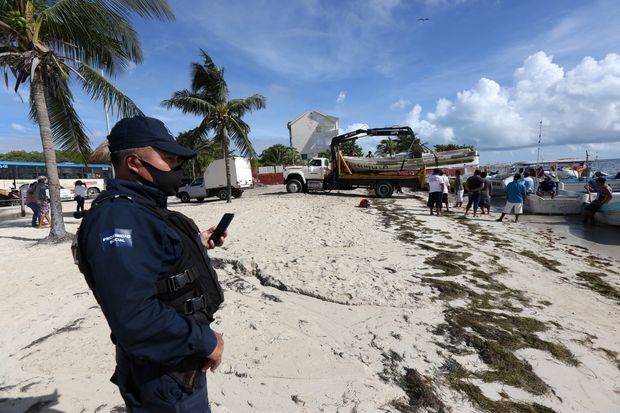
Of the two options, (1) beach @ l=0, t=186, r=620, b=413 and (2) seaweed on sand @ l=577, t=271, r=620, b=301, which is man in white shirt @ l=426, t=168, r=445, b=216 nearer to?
(1) beach @ l=0, t=186, r=620, b=413

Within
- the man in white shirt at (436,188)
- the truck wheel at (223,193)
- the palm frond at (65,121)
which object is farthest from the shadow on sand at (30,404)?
the truck wheel at (223,193)

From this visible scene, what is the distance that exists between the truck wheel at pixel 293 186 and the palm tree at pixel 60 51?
11611 millimetres

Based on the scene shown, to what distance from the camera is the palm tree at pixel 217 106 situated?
15.6 metres

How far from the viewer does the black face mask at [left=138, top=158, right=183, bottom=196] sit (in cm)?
139

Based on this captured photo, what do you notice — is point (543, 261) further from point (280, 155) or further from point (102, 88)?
point (280, 155)

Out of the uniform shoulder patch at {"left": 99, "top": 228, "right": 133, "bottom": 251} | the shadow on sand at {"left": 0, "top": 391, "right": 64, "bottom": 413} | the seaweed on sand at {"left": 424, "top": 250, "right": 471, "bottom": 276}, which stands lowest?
the shadow on sand at {"left": 0, "top": 391, "right": 64, "bottom": 413}


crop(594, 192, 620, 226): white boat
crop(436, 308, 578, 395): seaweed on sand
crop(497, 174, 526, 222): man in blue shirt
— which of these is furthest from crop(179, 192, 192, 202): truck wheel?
crop(594, 192, 620, 226): white boat

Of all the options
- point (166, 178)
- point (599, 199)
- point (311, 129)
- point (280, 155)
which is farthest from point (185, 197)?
point (311, 129)

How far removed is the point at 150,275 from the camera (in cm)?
115

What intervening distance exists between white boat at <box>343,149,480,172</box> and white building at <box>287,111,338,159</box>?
5270cm

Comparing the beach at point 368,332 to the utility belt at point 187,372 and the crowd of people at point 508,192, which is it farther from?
the crowd of people at point 508,192

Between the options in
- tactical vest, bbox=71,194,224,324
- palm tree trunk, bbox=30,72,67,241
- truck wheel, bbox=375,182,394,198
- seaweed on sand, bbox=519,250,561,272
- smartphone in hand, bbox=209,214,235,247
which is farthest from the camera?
truck wheel, bbox=375,182,394,198

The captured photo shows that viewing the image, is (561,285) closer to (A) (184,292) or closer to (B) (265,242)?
(B) (265,242)

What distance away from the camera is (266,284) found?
4.72 meters
